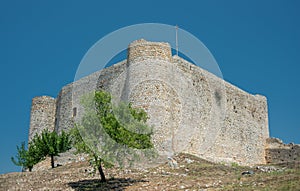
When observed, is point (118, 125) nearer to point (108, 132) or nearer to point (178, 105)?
point (108, 132)

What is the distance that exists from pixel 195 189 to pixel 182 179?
1818 millimetres

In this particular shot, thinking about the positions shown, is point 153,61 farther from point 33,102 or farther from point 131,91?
point 33,102

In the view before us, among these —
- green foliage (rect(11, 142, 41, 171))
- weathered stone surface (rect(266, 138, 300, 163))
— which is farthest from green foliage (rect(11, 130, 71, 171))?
weathered stone surface (rect(266, 138, 300, 163))

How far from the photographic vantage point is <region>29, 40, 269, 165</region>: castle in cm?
1902

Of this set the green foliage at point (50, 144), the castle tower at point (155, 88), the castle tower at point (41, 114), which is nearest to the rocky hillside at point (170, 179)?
the castle tower at point (155, 88)

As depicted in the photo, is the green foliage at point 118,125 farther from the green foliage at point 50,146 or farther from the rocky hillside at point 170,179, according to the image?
the green foliage at point 50,146

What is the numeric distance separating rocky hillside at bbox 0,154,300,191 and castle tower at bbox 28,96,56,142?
1001 centimetres

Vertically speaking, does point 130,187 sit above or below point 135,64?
below

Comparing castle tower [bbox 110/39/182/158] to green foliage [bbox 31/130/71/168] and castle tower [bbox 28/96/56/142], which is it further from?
castle tower [bbox 28/96/56/142]

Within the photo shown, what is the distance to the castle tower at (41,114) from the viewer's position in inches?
1125

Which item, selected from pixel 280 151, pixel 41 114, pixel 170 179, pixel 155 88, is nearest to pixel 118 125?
pixel 170 179

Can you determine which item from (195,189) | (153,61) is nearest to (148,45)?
(153,61)

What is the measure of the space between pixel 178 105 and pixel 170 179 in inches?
261

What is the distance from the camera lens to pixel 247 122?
2714 centimetres
